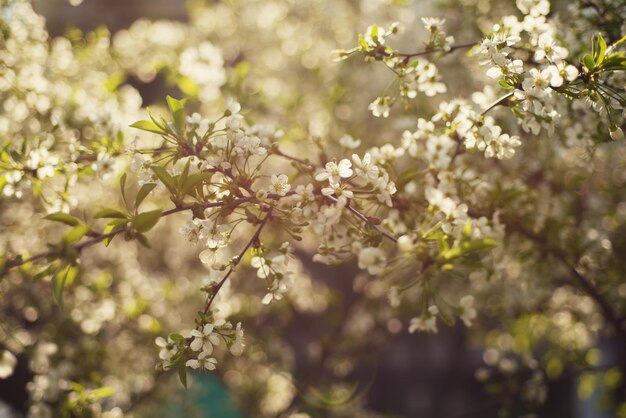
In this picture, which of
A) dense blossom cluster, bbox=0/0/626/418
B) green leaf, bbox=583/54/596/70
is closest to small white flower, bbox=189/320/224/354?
dense blossom cluster, bbox=0/0/626/418

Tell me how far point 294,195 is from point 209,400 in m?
5.63

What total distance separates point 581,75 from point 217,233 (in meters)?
1.60

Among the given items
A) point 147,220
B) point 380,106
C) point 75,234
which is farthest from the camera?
point 380,106

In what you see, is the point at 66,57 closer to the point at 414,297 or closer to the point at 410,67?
the point at 410,67

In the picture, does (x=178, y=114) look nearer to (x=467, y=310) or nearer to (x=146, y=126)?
(x=146, y=126)

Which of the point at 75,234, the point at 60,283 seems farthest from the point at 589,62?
the point at 60,283

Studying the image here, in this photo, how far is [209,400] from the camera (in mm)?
6859

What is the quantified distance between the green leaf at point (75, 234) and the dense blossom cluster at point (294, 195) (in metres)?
0.01

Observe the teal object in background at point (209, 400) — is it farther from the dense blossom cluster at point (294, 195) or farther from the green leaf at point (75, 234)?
the green leaf at point (75, 234)

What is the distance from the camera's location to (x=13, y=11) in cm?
334

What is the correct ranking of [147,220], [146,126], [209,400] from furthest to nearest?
[209,400] → [146,126] → [147,220]

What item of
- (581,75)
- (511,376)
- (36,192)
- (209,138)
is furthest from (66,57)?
(511,376)

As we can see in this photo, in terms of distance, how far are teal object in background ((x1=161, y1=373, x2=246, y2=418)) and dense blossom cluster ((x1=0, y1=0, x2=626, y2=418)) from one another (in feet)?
1.55

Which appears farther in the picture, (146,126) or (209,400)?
(209,400)
